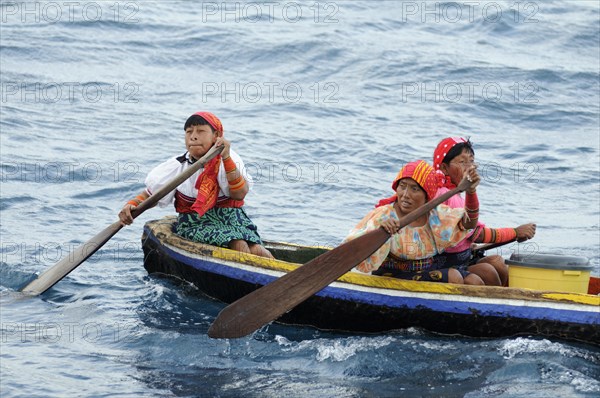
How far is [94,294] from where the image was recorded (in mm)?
7828

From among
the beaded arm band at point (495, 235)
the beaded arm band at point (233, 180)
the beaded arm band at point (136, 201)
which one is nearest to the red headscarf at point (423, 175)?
the beaded arm band at point (495, 235)

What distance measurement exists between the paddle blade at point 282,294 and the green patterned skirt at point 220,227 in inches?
37.4

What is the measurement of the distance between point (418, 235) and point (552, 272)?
0.83m

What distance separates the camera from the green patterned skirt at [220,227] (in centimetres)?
743

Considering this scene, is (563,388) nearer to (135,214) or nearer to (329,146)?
(135,214)

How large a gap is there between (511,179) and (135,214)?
17.8ft

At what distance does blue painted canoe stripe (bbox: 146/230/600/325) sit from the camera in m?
6.27
